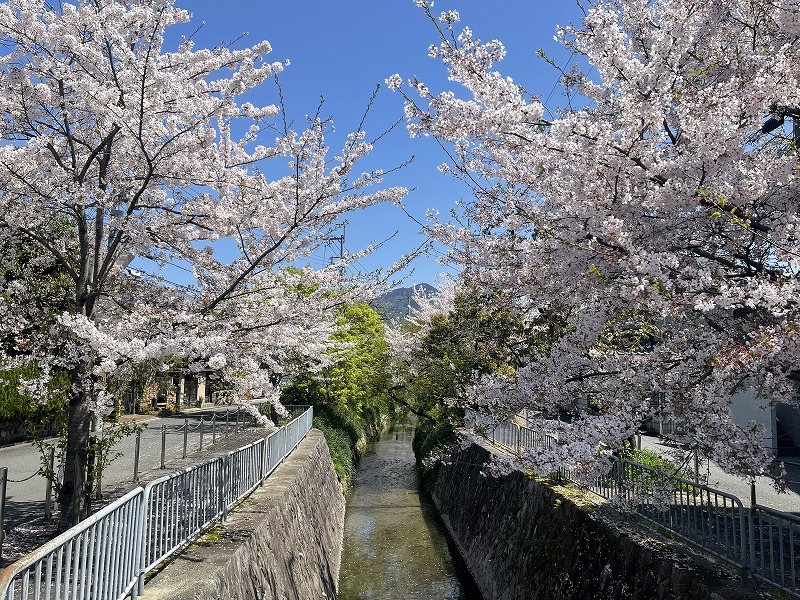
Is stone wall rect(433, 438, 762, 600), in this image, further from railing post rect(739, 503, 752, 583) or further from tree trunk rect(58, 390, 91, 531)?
tree trunk rect(58, 390, 91, 531)

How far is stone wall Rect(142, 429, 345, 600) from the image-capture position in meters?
5.61

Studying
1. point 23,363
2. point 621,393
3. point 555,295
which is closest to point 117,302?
point 23,363

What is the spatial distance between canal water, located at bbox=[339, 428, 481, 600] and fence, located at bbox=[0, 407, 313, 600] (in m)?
5.32

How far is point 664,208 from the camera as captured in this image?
511 cm

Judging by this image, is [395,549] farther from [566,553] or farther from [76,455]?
[76,455]

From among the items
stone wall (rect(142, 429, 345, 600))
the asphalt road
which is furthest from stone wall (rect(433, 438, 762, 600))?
the asphalt road

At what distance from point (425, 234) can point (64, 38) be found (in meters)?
5.13

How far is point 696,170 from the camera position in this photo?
16.2 feet

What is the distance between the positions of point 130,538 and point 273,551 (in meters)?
3.44

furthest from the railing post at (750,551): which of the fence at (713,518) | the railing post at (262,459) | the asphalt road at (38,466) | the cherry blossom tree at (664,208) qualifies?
the asphalt road at (38,466)

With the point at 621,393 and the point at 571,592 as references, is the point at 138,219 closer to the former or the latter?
the point at 621,393

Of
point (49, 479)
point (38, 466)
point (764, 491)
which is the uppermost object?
point (49, 479)

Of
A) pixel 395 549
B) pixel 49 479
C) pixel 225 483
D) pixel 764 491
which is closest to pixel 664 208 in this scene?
pixel 225 483

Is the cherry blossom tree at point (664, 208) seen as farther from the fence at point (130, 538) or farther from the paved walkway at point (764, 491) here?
the paved walkway at point (764, 491)
